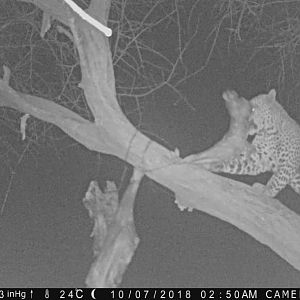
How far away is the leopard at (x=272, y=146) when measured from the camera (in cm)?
242

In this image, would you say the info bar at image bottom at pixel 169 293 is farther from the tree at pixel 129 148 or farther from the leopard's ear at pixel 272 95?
the leopard's ear at pixel 272 95

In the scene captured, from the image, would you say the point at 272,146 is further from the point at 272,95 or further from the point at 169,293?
the point at 169,293

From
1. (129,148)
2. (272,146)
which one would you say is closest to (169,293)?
(129,148)

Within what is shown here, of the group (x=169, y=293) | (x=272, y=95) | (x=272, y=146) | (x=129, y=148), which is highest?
(x=272, y=95)

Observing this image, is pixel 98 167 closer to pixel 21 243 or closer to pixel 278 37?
pixel 21 243

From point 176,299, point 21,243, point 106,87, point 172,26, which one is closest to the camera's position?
point 106,87

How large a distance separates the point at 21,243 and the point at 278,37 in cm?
158

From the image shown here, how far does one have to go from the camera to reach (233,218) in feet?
7.05

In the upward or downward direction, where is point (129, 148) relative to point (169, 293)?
upward

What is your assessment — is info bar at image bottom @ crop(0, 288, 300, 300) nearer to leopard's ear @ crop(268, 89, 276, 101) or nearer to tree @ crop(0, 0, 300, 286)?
tree @ crop(0, 0, 300, 286)

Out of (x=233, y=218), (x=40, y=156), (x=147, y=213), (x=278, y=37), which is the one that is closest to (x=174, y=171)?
(x=233, y=218)

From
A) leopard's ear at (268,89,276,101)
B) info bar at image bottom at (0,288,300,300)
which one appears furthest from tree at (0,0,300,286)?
leopard's ear at (268,89,276,101)

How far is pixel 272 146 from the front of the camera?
2455 mm

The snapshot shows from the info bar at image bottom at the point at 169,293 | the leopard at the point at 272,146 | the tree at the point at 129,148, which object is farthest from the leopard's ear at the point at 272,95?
the info bar at image bottom at the point at 169,293
